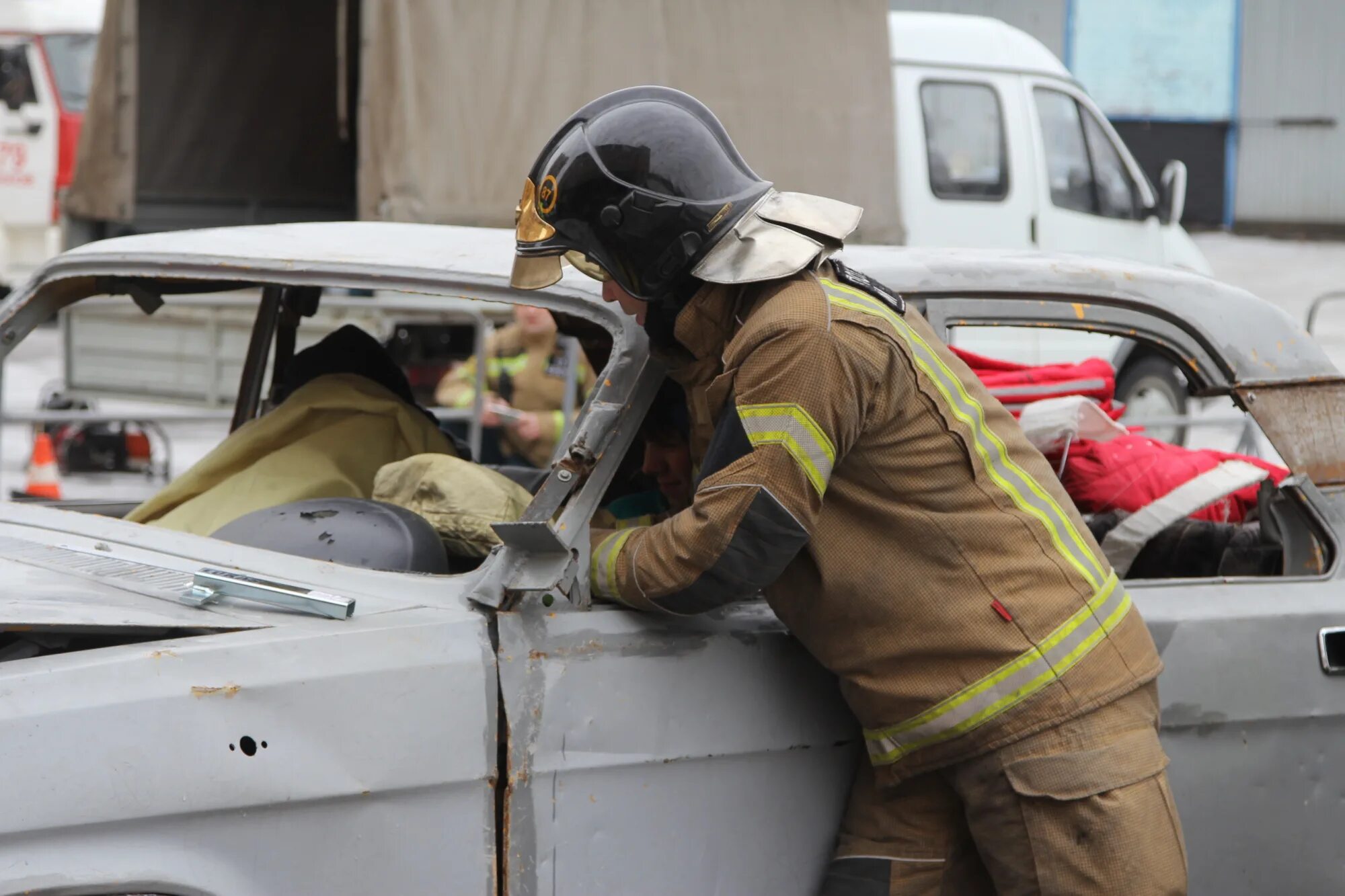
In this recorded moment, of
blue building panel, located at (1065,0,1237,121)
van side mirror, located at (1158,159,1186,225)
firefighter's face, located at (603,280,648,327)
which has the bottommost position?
firefighter's face, located at (603,280,648,327)

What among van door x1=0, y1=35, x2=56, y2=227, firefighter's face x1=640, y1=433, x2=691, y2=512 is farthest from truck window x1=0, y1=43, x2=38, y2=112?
firefighter's face x1=640, y1=433, x2=691, y2=512

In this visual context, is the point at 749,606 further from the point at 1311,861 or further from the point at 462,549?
the point at 1311,861

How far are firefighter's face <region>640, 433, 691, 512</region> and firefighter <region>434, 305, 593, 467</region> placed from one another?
13.6ft

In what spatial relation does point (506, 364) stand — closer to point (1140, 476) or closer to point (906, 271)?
point (1140, 476)

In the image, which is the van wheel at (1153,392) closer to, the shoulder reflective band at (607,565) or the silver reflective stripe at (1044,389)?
the silver reflective stripe at (1044,389)

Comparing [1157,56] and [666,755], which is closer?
[666,755]

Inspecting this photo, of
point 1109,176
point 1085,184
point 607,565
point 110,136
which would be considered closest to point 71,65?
point 110,136

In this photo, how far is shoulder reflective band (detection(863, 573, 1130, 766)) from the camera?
7.17 ft

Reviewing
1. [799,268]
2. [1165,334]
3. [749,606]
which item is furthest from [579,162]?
[1165,334]

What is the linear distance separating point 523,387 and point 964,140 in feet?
11.0

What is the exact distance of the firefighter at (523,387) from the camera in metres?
6.89

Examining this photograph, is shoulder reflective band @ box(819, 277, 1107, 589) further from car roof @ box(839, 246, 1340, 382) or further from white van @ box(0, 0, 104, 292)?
white van @ box(0, 0, 104, 292)

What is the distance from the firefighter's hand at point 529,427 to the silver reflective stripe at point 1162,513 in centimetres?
423

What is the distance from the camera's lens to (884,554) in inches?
86.6
